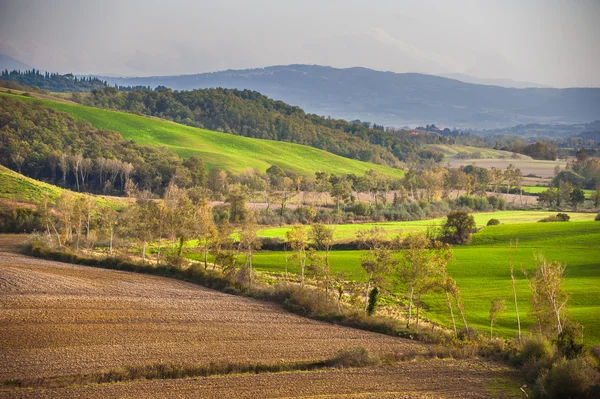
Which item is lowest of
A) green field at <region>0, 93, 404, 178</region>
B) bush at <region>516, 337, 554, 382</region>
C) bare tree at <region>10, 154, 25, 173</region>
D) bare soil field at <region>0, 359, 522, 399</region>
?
bare soil field at <region>0, 359, 522, 399</region>

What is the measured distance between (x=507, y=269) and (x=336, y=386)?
38.1m

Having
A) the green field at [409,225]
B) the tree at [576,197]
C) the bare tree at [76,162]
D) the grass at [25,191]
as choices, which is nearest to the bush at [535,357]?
the green field at [409,225]

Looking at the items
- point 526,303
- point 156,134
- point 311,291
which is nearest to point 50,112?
point 156,134

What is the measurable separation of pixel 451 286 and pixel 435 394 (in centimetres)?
1237

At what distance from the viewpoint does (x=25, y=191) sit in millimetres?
84250

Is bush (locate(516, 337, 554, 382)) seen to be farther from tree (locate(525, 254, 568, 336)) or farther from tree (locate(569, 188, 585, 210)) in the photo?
tree (locate(569, 188, 585, 210))

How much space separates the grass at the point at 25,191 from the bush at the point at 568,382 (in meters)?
72.1

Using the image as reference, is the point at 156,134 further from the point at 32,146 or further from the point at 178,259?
the point at 178,259

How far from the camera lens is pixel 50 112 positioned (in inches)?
5497

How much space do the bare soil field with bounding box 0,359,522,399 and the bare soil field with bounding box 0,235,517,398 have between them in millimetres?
50

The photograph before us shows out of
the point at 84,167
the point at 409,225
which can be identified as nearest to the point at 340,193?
the point at 409,225

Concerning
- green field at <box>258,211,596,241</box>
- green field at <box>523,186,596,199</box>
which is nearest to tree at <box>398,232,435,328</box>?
green field at <box>258,211,596,241</box>

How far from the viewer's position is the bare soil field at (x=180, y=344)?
27.0 metres

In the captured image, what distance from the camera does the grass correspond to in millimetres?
81375
